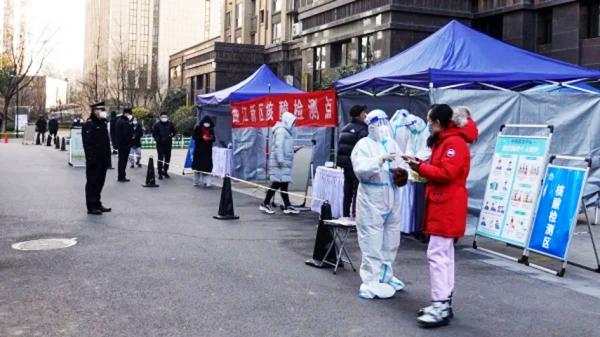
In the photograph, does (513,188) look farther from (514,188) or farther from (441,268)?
(441,268)

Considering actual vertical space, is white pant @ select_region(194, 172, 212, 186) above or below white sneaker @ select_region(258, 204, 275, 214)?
above

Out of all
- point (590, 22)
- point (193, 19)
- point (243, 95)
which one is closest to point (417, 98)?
Result: point (243, 95)

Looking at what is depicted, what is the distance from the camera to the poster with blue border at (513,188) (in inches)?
312

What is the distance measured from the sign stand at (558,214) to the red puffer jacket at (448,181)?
2600mm

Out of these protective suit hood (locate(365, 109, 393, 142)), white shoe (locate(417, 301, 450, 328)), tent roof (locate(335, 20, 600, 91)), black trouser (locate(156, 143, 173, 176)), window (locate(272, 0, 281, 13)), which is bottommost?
white shoe (locate(417, 301, 450, 328))

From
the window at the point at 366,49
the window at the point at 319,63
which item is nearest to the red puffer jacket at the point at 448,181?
the window at the point at 366,49

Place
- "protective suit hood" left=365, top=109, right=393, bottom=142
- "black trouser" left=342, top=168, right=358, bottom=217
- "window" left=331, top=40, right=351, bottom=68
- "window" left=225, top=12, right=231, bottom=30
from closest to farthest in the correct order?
"protective suit hood" left=365, top=109, right=393, bottom=142
"black trouser" left=342, top=168, right=358, bottom=217
"window" left=331, top=40, right=351, bottom=68
"window" left=225, top=12, right=231, bottom=30

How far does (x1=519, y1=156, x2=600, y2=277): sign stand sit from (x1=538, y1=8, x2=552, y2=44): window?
23.4m

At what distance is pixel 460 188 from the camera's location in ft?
17.9

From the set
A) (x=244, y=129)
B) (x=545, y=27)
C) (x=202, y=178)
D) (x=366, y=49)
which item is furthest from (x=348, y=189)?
(x=545, y=27)

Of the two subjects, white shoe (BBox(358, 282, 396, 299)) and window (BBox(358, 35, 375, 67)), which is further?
window (BBox(358, 35, 375, 67))

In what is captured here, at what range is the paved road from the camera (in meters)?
5.28

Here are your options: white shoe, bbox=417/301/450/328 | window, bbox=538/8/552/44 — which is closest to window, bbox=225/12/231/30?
window, bbox=538/8/552/44

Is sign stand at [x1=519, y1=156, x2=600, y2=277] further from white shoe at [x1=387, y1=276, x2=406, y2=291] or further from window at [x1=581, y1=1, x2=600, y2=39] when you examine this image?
window at [x1=581, y1=1, x2=600, y2=39]
